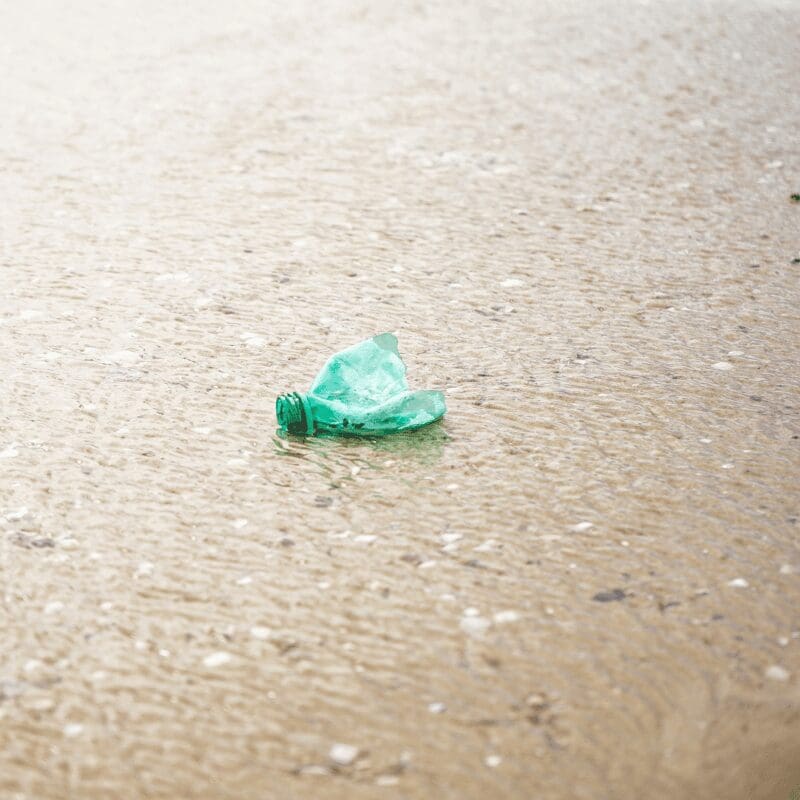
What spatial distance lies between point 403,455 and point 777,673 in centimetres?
116

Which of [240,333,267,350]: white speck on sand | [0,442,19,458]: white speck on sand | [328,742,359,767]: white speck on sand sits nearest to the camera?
[328,742,359,767]: white speck on sand

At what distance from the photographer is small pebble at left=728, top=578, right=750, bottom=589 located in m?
2.56

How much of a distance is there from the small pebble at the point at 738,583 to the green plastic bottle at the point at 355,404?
1.00 meters

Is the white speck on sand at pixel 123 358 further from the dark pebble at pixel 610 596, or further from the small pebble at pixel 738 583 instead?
the small pebble at pixel 738 583

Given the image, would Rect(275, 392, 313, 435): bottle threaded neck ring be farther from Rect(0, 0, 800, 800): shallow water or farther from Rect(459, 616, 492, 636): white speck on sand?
Rect(459, 616, 492, 636): white speck on sand

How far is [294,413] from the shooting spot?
3135 millimetres

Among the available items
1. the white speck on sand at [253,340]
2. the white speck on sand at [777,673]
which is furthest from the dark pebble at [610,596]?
the white speck on sand at [253,340]

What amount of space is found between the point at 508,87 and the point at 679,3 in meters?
3.10

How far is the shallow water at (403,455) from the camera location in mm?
2188

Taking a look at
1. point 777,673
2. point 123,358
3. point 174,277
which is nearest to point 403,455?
point 123,358

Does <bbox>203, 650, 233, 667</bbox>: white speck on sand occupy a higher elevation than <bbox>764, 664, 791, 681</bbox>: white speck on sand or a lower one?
lower

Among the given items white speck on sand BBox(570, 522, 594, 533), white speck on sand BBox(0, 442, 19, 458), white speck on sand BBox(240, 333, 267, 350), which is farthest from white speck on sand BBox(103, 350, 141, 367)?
white speck on sand BBox(570, 522, 594, 533)

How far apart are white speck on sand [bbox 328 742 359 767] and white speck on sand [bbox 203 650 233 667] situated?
335 millimetres

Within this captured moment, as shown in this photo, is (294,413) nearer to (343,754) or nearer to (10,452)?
(10,452)
